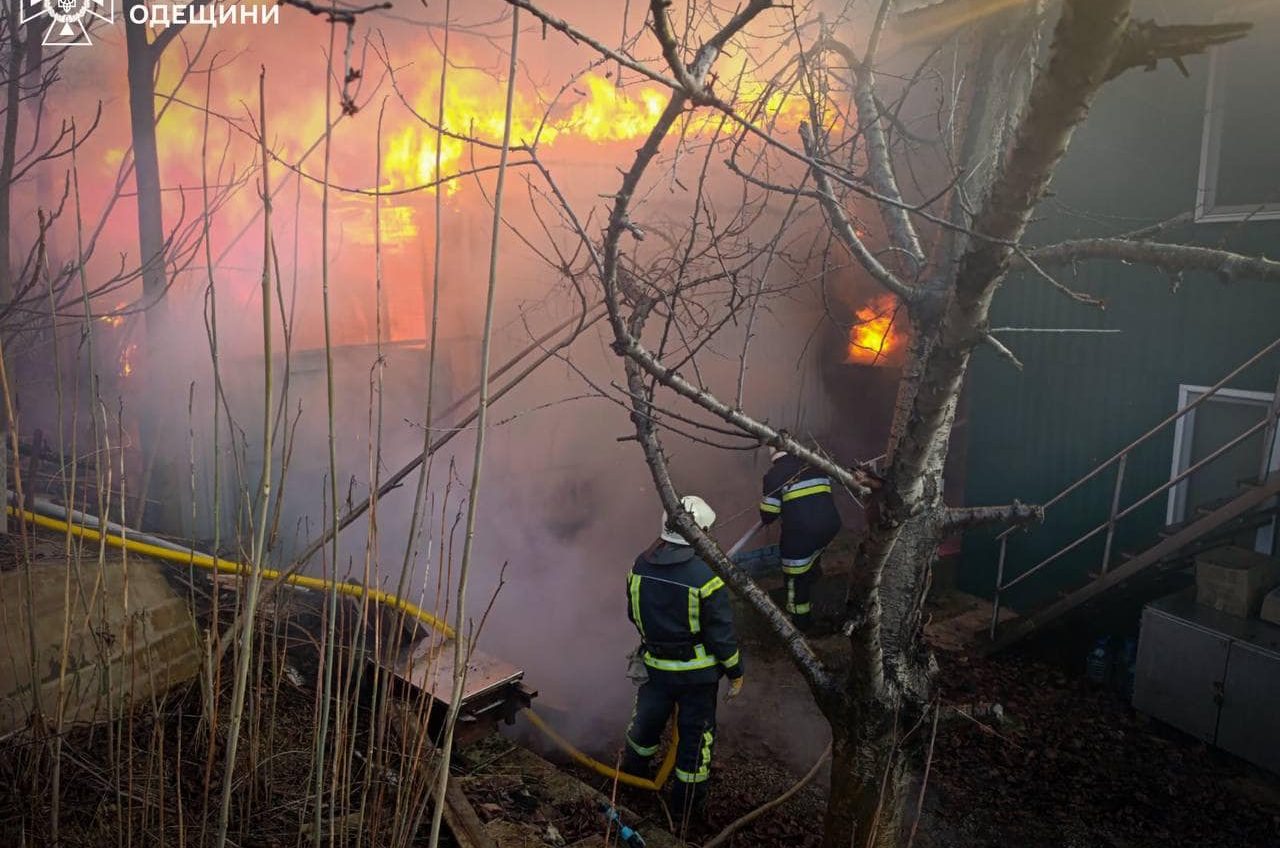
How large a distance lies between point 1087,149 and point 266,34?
9854 millimetres

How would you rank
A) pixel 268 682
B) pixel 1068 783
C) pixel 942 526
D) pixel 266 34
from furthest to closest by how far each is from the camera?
pixel 266 34 → pixel 1068 783 → pixel 268 682 → pixel 942 526

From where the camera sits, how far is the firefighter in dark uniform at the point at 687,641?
201 inches

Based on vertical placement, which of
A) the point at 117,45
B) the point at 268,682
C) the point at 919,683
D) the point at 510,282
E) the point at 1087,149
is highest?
the point at 117,45

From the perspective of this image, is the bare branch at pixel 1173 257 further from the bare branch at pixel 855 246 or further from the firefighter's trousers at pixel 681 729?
the firefighter's trousers at pixel 681 729

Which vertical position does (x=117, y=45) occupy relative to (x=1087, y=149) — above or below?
above

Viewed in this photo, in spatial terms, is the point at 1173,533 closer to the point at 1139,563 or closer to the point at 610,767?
the point at 1139,563

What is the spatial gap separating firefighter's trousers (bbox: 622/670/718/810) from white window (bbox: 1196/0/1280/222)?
6.37m

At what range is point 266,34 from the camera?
32.0 feet

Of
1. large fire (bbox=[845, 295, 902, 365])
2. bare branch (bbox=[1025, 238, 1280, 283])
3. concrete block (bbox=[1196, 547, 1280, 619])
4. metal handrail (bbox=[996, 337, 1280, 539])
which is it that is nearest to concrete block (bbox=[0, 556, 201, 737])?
bare branch (bbox=[1025, 238, 1280, 283])

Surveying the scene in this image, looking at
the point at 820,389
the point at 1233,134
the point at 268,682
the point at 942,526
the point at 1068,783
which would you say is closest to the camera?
the point at 942,526

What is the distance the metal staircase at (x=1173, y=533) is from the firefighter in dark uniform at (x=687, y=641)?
2515 millimetres

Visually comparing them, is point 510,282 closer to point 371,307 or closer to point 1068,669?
point 371,307

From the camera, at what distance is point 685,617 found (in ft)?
16.9

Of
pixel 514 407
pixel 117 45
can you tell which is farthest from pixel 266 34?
pixel 514 407
